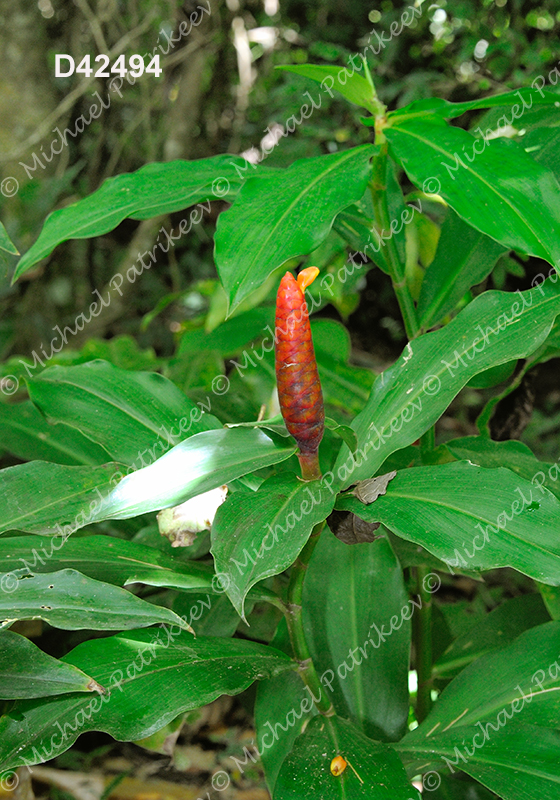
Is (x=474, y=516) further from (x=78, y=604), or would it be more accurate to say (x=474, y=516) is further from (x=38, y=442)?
(x=38, y=442)

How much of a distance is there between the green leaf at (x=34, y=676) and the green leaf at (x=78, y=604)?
0.05 meters

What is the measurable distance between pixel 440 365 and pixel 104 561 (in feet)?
1.29


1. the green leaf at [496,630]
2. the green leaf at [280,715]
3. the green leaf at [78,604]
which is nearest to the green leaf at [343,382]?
the green leaf at [496,630]

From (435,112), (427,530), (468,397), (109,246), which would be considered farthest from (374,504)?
(109,246)

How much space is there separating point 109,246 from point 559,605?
2.36 metres

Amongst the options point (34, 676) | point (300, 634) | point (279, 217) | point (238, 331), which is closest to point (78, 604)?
point (34, 676)

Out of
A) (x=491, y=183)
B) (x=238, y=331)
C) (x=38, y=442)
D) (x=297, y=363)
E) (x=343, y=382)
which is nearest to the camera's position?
(x=297, y=363)

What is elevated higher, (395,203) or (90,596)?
(395,203)

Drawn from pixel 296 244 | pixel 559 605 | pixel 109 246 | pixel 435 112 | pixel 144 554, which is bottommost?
pixel 559 605

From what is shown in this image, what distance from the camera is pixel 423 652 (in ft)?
3.10

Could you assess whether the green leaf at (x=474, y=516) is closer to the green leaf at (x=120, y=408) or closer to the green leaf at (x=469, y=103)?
the green leaf at (x=120, y=408)

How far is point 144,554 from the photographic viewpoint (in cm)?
68

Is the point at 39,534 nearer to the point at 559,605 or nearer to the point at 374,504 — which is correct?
the point at 374,504

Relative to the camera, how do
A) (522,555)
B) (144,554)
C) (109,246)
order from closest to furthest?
(522,555) < (144,554) < (109,246)
